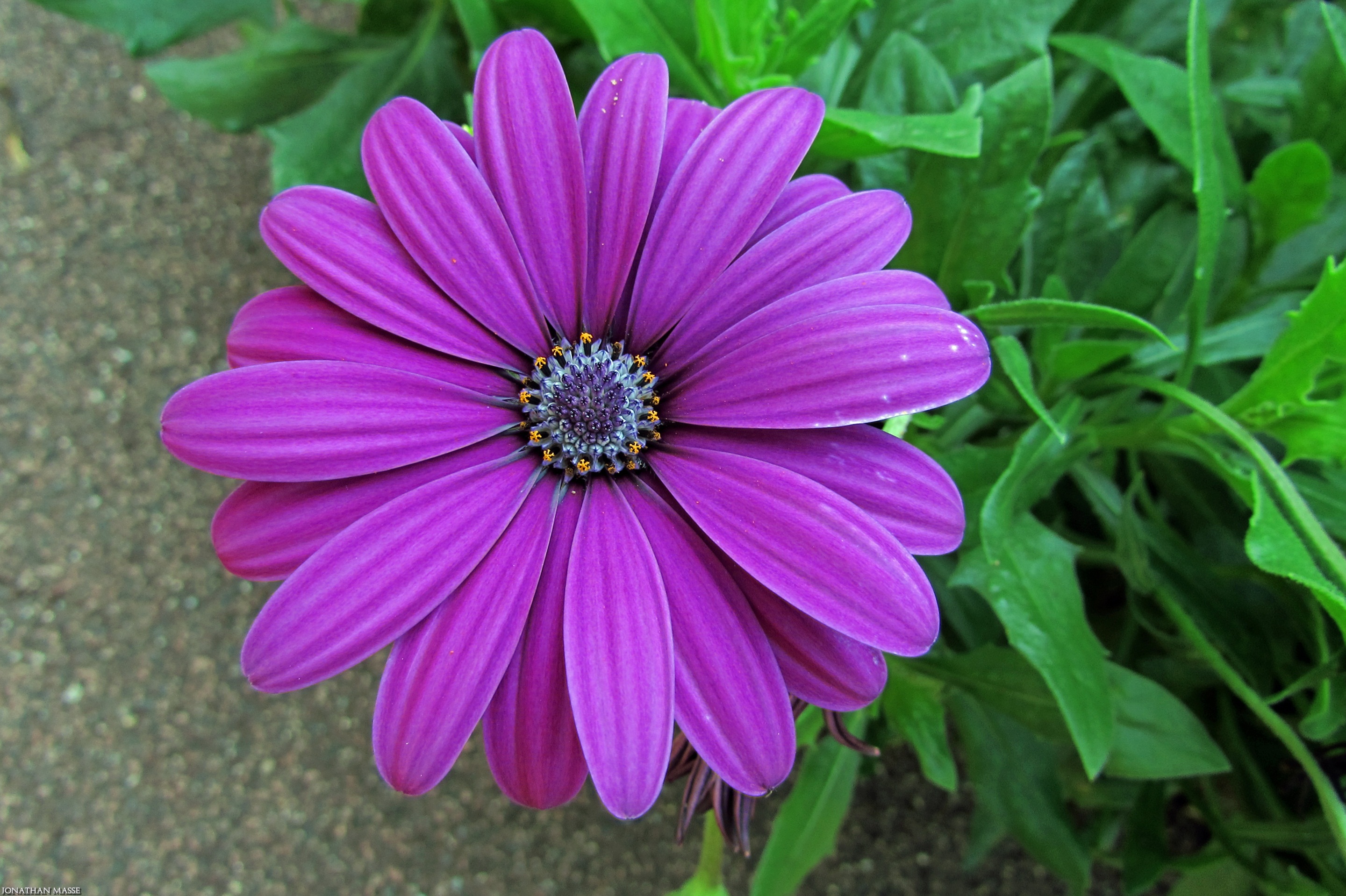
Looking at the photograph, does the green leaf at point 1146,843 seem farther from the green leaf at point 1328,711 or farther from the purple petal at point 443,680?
the purple petal at point 443,680

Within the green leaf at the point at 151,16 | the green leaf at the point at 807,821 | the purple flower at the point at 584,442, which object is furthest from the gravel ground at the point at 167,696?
the purple flower at the point at 584,442

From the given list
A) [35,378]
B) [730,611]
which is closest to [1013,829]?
[730,611]

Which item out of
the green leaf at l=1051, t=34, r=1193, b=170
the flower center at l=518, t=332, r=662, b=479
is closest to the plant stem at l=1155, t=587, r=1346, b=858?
the green leaf at l=1051, t=34, r=1193, b=170

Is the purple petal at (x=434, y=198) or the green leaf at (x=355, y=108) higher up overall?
the purple petal at (x=434, y=198)

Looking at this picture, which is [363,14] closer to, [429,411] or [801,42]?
[801,42]

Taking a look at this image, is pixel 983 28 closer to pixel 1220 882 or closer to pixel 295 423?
pixel 295 423

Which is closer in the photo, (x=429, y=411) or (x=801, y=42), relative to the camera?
(x=429, y=411)
